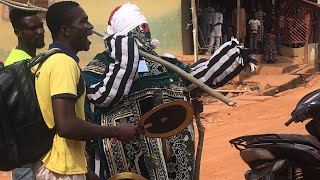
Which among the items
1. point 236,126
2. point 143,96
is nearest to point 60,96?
point 143,96

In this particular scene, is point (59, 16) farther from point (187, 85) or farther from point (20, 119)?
point (187, 85)

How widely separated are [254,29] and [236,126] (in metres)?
8.58

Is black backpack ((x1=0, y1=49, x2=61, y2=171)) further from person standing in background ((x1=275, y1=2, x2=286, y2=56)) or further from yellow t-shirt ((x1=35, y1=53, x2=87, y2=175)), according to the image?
person standing in background ((x1=275, y1=2, x2=286, y2=56))

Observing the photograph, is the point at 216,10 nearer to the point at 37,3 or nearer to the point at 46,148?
the point at 37,3

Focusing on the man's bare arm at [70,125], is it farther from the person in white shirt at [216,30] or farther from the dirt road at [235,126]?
the person in white shirt at [216,30]

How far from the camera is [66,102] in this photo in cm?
224

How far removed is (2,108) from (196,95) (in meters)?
1.41

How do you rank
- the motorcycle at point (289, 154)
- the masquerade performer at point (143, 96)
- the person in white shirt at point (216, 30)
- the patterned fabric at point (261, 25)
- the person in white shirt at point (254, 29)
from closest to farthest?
the masquerade performer at point (143, 96)
the motorcycle at point (289, 154)
the person in white shirt at point (216, 30)
the person in white shirt at point (254, 29)
the patterned fabric at point (261, 25)

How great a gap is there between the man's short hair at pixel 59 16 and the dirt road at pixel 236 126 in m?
3.51

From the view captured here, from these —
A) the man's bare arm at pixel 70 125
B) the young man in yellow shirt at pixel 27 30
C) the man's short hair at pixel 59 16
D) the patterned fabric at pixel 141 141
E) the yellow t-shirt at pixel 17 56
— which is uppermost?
the man's short hair at pixel 59 16

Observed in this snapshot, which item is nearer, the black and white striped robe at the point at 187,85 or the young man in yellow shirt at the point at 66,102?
the young man in yellow shirt at the point at 66,102

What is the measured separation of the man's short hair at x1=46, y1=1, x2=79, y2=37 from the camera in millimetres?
2441

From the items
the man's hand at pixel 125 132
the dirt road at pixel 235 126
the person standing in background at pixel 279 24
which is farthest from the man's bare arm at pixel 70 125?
the person standing in background at pixel 279 24

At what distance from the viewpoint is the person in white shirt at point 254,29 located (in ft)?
53.9
